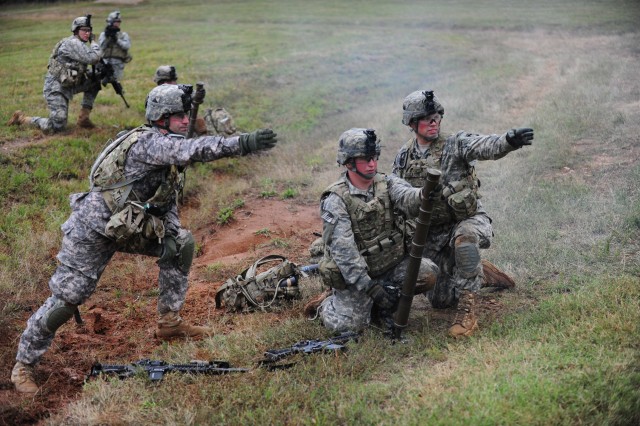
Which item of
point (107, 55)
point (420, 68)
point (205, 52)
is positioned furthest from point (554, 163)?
point (205, 52)

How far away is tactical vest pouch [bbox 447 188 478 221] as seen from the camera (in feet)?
20.9

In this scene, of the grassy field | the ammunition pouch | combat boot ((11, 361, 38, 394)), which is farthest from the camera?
the ammunition pouch

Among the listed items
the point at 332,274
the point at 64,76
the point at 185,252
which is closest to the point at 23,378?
the point at 185,252

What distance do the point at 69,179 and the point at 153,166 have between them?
6.32 meters

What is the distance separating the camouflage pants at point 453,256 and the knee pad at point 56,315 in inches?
136

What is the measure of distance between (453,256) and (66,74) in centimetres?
903

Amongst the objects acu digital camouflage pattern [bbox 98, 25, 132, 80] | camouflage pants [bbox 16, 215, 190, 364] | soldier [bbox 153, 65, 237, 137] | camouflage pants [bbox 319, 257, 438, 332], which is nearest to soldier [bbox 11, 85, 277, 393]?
camouflage pants [bbox 16, 215, 190, 364]

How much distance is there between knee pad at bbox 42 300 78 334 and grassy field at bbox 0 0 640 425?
2.25 feet

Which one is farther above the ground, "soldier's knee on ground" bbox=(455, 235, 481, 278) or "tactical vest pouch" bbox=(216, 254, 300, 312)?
"soldier's knee on ground" bbox=(455, 235, 481, 278)

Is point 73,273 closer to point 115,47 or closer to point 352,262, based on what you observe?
point 352,262

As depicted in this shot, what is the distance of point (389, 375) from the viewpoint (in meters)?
5.32

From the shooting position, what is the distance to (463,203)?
20.9 feet

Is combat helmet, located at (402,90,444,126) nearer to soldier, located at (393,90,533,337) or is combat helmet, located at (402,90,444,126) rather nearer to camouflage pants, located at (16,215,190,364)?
soldier, located at (393,90,533,337)

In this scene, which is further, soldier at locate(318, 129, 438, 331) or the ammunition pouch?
the ammunition pouch
